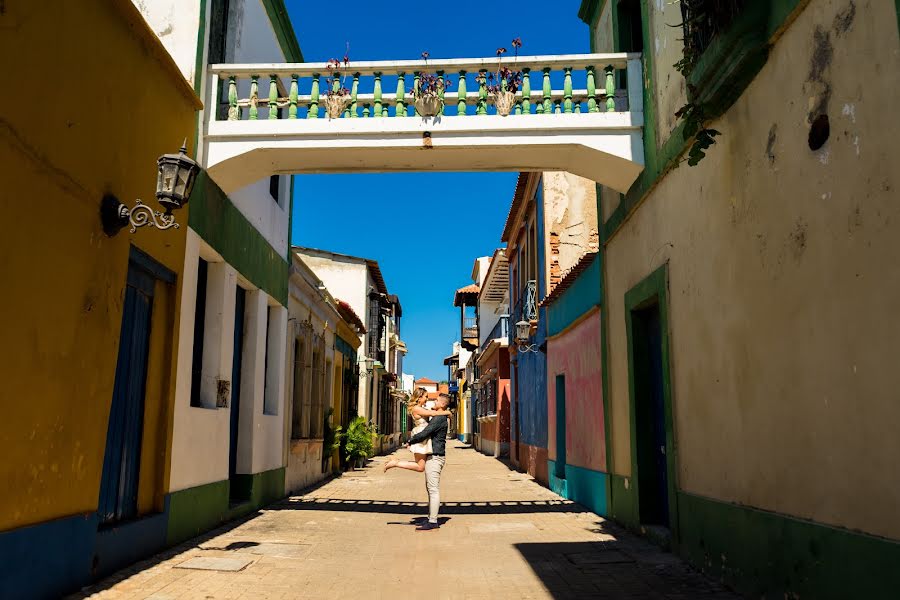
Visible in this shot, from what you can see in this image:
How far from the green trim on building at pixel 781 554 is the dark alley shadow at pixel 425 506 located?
4.42 meters

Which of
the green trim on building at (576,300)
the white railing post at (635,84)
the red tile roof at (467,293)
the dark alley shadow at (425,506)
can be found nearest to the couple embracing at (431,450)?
the dark alley shadow at (425,506)

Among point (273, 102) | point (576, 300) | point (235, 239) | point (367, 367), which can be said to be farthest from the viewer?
point (367, 367)

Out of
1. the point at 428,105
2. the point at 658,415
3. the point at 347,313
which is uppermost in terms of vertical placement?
the point at 428,105

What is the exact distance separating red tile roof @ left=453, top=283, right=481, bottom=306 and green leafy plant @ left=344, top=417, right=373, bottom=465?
20120mm

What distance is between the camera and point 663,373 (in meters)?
7.37

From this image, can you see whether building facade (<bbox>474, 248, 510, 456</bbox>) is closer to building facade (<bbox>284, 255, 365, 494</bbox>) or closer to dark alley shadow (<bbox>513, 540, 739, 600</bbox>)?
building facade (<bbox>284, 255, 365, 494</bbox>)

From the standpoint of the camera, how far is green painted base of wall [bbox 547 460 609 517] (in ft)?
33.2

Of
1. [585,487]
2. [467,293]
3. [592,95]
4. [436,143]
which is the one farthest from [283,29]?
[467,293]

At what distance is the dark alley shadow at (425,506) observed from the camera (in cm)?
1070

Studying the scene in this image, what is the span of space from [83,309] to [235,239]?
4.33m

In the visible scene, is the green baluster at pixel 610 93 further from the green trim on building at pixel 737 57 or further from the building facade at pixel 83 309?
the building facade at pixel 83 309

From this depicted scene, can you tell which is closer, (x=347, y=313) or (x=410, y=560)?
(x=410, y=560)

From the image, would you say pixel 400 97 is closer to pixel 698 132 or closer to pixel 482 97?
pixel 482 97

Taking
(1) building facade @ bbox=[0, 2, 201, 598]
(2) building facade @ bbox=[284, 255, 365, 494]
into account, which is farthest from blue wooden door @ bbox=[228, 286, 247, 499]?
(1) building facade @ bbox=[0, 2, 201, 598]
